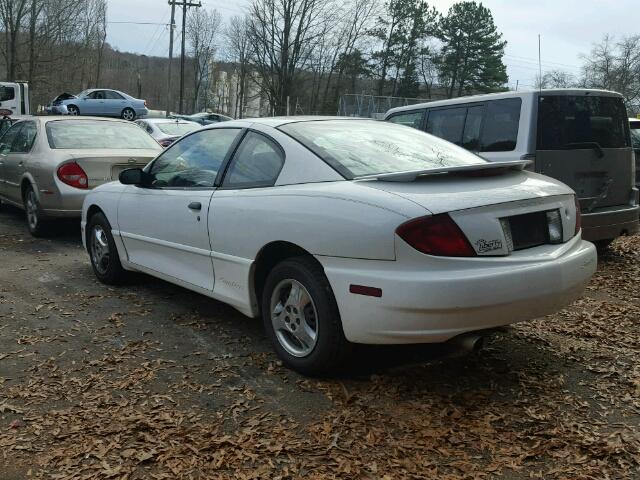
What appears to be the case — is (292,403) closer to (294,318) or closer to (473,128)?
(294,318)

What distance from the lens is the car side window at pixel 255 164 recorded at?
3721 millimetres

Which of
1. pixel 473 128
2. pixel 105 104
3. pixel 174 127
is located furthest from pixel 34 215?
pixel 105 104

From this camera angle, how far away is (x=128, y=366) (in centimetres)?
367

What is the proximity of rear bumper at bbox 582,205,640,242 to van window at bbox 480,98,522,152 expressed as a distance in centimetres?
104

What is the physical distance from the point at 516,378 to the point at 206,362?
186cm

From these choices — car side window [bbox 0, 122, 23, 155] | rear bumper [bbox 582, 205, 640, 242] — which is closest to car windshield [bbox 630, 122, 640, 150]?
rear bumper [bbox 582, 205, 640, 242]

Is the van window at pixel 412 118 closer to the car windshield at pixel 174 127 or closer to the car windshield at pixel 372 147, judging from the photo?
the car windshield at pixel 372 147

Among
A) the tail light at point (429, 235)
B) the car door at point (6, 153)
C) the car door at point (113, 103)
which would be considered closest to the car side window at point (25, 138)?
the car door at point (6, 153)

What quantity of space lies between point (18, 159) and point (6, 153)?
84 centimetres

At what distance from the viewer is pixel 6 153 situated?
873 cm

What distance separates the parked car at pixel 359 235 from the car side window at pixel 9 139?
5.43 m

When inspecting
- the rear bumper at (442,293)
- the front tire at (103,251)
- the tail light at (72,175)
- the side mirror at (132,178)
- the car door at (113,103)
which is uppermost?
the car door at (113,103)

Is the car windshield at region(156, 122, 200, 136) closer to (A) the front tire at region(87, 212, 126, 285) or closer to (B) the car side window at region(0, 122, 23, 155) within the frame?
(B) the car side window at region(0, 122, 23, 155)

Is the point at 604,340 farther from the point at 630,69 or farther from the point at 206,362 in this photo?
the point at 630,69
